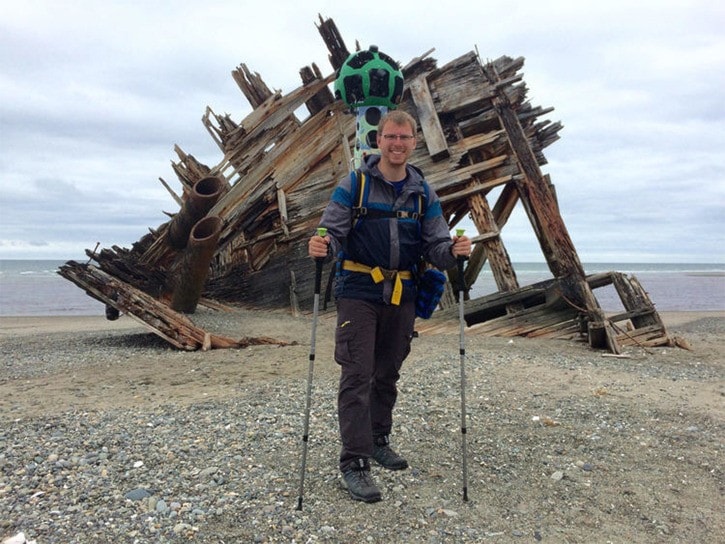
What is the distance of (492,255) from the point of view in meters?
10.7

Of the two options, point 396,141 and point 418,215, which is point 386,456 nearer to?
point 418,215

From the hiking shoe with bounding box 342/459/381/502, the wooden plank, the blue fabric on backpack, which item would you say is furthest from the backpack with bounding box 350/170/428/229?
the wooden plank

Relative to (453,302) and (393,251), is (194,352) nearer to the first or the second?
(453,302)

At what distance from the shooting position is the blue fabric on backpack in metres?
3.97

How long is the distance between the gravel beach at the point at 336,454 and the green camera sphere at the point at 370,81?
3.46 metres

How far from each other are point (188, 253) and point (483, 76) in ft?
22.4

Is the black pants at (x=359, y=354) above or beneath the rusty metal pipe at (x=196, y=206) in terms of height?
beneath

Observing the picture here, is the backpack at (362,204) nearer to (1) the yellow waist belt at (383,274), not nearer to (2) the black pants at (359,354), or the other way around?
(1) the yellow waist belt at (383,274)

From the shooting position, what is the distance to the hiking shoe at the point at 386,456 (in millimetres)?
4012

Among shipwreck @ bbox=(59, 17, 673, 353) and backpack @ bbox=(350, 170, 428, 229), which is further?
shipwreck @ bbox=(59, 17, 673, 353)

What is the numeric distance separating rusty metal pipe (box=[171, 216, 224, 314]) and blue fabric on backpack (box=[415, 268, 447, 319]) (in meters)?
7.78

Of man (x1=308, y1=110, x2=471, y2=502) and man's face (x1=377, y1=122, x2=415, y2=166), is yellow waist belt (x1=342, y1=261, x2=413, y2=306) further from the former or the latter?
man's face (x1=377, y1=122, x2=415, y2=166)

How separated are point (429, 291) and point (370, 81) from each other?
4.04 meters

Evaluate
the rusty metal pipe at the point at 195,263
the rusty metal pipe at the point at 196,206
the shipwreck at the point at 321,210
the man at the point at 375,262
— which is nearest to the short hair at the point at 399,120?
the man at the point at 375,262
